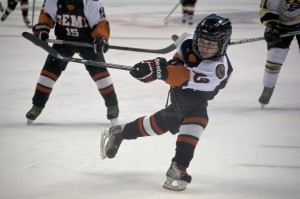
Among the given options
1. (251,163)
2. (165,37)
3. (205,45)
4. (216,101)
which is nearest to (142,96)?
(216,101)

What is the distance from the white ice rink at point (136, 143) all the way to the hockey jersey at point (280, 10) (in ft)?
2.17

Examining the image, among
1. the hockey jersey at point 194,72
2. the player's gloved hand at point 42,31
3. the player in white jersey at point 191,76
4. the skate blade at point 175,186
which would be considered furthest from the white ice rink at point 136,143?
the player's gloved hand at point 42,31

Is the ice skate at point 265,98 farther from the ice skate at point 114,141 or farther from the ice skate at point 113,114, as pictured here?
the ice skate at point 114,141

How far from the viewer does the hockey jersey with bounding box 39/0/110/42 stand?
4836mm

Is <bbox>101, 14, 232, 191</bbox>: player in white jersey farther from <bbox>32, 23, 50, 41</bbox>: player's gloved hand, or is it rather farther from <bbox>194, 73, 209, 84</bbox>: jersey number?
<bbox>32, 23, 50, 41</bbox>: player's gloved hand

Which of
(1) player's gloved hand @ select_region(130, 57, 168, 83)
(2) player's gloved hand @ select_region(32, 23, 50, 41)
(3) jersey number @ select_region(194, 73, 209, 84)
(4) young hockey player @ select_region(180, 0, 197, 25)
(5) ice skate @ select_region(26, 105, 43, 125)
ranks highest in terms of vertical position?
(1) player's gloved hand @ select_region(130, 57, 168, 83)

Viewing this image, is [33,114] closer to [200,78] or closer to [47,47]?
[47,47]

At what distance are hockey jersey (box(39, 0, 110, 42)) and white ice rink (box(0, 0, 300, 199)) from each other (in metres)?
0.61

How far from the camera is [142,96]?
5941 mm

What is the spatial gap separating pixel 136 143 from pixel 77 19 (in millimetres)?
956

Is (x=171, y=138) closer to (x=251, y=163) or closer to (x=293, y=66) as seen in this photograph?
(x=251, y=163)

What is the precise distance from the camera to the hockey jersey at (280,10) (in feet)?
17.7

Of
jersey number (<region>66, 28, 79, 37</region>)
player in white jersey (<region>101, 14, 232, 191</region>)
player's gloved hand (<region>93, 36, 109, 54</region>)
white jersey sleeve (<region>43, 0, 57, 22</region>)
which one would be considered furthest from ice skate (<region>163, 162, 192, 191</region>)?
white jersey sleeve (<region>43, 0, 57, 22</region>)

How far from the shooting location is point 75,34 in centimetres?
492
